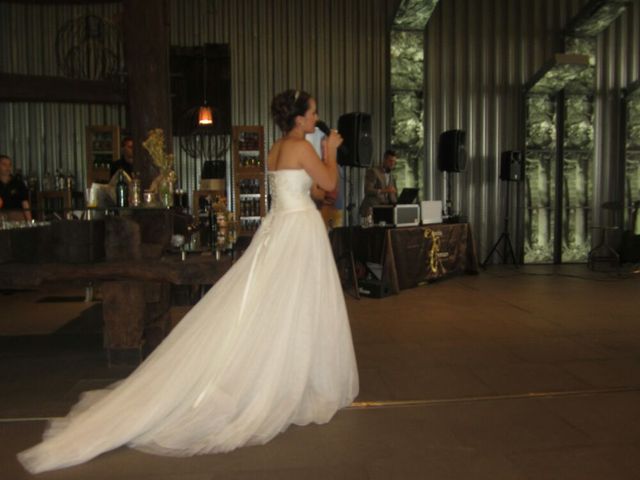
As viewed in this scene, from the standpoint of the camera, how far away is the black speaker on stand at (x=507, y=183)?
8.70 metres

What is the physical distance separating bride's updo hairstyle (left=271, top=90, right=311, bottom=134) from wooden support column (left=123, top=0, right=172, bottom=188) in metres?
2.86

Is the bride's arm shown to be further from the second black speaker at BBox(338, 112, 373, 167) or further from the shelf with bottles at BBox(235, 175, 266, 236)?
the shelf with bottles at BBox(235, 175, 266, 236)

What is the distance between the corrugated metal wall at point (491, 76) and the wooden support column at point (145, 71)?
16.5ft

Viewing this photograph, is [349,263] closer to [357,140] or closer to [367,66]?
[357,140]

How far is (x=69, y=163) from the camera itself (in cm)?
913

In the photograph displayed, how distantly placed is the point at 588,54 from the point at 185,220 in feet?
23.9

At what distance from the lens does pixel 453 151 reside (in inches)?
321

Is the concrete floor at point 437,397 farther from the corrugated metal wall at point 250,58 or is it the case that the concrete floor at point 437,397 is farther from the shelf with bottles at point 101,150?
the corrugated metal wall at point 250,58

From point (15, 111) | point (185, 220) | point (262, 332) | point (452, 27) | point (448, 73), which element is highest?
point (452, 27)

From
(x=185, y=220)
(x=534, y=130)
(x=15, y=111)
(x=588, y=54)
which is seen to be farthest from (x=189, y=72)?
(x=588, y=54)

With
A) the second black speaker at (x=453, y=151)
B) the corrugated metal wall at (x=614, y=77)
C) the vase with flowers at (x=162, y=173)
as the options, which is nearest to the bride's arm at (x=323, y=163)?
the vase with flowers at (x=162, y=173)

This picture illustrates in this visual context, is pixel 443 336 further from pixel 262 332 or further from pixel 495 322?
pixel 262 332

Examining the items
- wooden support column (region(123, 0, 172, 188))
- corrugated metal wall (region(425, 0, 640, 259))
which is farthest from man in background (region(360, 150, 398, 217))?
wooden support column (region(123, 0, 172, 188))

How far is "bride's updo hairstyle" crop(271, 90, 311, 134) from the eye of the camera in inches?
111
